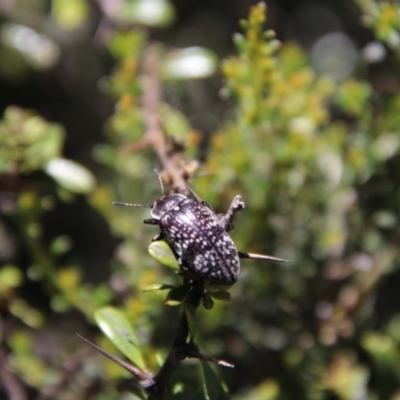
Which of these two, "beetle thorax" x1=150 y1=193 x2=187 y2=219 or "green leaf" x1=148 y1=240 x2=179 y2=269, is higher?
"beetle thorax" x1=150 y1=193 x2=187 y2=219

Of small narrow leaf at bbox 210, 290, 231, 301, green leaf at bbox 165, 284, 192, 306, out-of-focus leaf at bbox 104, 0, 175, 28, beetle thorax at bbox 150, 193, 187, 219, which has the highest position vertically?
beetle thorax at bbox 150, 193, 187, 219

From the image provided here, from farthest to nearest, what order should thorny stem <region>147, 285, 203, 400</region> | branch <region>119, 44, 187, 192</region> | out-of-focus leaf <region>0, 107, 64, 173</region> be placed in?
1. out-of-focus leaf <region>0, 107, 64, 173</region>
2. branch <region>119, 44, 187, 192</region>
3. thorny stem <region>147, 285, 203, 400</region>

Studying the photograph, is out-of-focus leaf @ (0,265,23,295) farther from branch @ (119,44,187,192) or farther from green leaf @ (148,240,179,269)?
green leaf @ (148,240,179,269)

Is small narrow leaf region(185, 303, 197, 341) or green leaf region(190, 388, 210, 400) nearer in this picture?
small narrow leaf region(185, 303, 197, 341)

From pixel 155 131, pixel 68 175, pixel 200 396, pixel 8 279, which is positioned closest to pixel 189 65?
pixel 155 131

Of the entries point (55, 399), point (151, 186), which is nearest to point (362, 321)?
point (151, 186)

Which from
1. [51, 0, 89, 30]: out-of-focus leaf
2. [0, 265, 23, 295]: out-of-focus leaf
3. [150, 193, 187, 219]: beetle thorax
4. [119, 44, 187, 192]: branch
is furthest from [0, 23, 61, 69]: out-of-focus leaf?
[150, 193, 187, 219]: beetle thorax

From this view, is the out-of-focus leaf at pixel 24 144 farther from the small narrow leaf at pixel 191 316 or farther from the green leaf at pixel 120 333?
the small narrow leaf at pixel 191 316
